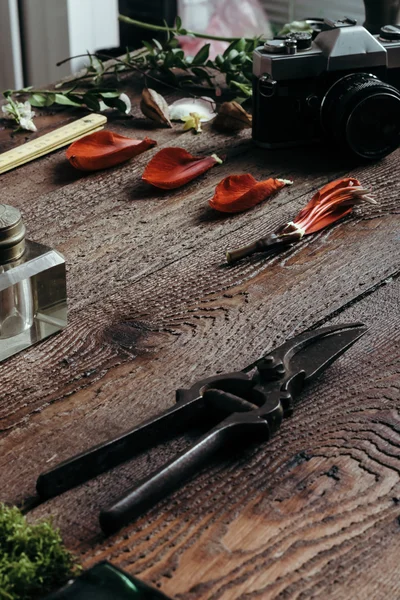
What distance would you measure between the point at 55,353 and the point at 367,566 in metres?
0.35

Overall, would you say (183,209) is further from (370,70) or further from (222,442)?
(222,442)

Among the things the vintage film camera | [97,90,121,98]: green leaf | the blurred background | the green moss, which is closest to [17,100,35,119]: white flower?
[97,90,121,98]: green leaf

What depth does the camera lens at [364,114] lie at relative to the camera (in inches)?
42.7

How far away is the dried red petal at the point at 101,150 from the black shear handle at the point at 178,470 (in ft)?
1.98

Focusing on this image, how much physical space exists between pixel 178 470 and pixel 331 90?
2.43 feet

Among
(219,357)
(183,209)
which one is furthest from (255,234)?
(219,357)

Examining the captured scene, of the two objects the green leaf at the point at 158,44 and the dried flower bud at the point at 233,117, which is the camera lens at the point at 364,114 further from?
the green leaf at the point at 158,44

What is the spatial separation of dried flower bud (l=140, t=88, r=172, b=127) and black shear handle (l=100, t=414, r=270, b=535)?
754mm

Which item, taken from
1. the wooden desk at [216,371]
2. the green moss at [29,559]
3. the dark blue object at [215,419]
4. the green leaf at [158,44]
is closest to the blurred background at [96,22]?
the green leaf at [158,44]

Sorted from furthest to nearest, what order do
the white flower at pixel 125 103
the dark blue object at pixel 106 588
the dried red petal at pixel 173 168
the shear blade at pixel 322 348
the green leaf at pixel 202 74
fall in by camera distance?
the green leaf at pixel 202 74
the white flower at pixel 125 103
the dried red petal at pixel 173 168
the shear blade at pixel 322 348
the dark blue object at pixel 106 588

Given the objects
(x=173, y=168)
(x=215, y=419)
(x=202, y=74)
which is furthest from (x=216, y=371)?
(x=202, y=74)

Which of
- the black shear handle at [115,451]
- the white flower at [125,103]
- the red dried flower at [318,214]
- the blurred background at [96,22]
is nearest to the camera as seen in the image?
the black shear handle at [115,451]

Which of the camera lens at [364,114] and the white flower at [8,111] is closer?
the camera lens at [364,114]

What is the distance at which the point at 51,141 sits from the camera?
1158 millimetres
